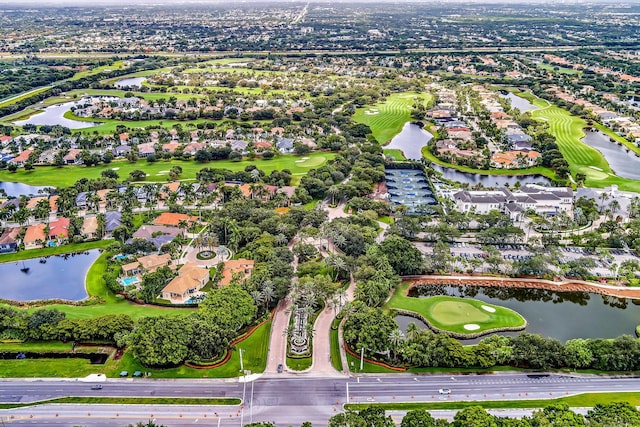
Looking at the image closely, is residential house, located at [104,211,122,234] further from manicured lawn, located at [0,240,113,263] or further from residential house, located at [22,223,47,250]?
residential house, located at [22,223,47,250]

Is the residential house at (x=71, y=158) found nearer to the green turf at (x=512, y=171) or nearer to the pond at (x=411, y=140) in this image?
the pond at (x=411, y=140)

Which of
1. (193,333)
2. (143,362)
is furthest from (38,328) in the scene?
(193,333)

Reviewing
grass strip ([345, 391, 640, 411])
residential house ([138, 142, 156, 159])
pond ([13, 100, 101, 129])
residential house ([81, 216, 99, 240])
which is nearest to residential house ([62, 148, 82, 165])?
residential house ([138, 142, 156, 159])

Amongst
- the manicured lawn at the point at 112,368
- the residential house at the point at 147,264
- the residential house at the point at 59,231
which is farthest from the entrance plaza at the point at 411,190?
the residential house at the point at 59,231

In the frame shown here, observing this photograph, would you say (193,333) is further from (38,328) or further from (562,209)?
(562,209)

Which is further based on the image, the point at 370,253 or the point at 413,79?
the point at 413,79

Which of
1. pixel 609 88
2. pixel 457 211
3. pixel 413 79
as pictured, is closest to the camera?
pixel 457 211

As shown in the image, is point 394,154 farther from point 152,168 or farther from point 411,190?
point 152,168

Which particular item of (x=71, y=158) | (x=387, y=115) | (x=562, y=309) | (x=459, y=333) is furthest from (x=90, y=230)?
(x=387, y=115)
